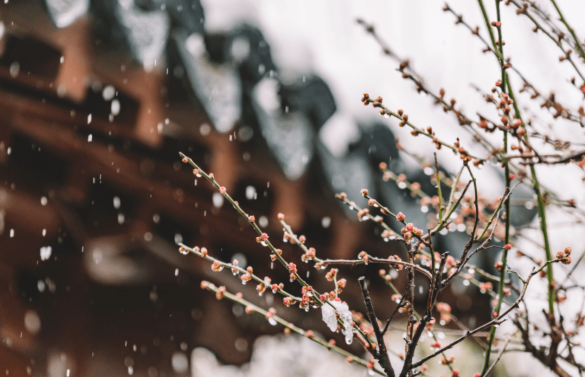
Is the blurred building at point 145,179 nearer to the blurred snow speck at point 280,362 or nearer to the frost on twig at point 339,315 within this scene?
the blurred snow speck at point 280,362

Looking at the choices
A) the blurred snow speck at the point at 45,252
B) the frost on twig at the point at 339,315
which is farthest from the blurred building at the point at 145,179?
the frost on twig at the point at 339,315

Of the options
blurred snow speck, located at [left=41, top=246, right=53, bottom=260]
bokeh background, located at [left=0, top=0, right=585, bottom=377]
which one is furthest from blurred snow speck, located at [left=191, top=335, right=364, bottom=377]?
blurred snow speck, located at [left=41, top=246, right=53, bottom=260]

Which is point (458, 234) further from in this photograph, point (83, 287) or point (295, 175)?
point (83, 287)

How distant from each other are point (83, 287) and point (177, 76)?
3.87ft

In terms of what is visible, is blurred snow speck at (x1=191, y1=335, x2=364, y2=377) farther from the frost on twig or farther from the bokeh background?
the frost on twig

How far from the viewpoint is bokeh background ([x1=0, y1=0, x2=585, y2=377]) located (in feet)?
4.22

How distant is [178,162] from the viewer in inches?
63.1

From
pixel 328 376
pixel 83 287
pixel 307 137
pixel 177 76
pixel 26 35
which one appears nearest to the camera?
pixel 26 35

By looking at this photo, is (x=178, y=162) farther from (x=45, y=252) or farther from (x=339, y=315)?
(x=339, y=315)

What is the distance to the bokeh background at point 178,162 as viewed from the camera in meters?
1.29

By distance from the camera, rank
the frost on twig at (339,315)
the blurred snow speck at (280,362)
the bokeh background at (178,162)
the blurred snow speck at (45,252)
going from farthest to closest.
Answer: the blurred snow speck at (280,362)
the blurred snow speck at (45,252)
the bokeh background at (178,162)
the frost on twig at (339,315)

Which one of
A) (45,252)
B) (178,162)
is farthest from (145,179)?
(45,252)

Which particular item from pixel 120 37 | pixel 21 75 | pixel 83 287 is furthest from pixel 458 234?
pixel 21 75

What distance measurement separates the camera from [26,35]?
1214 millimetres
